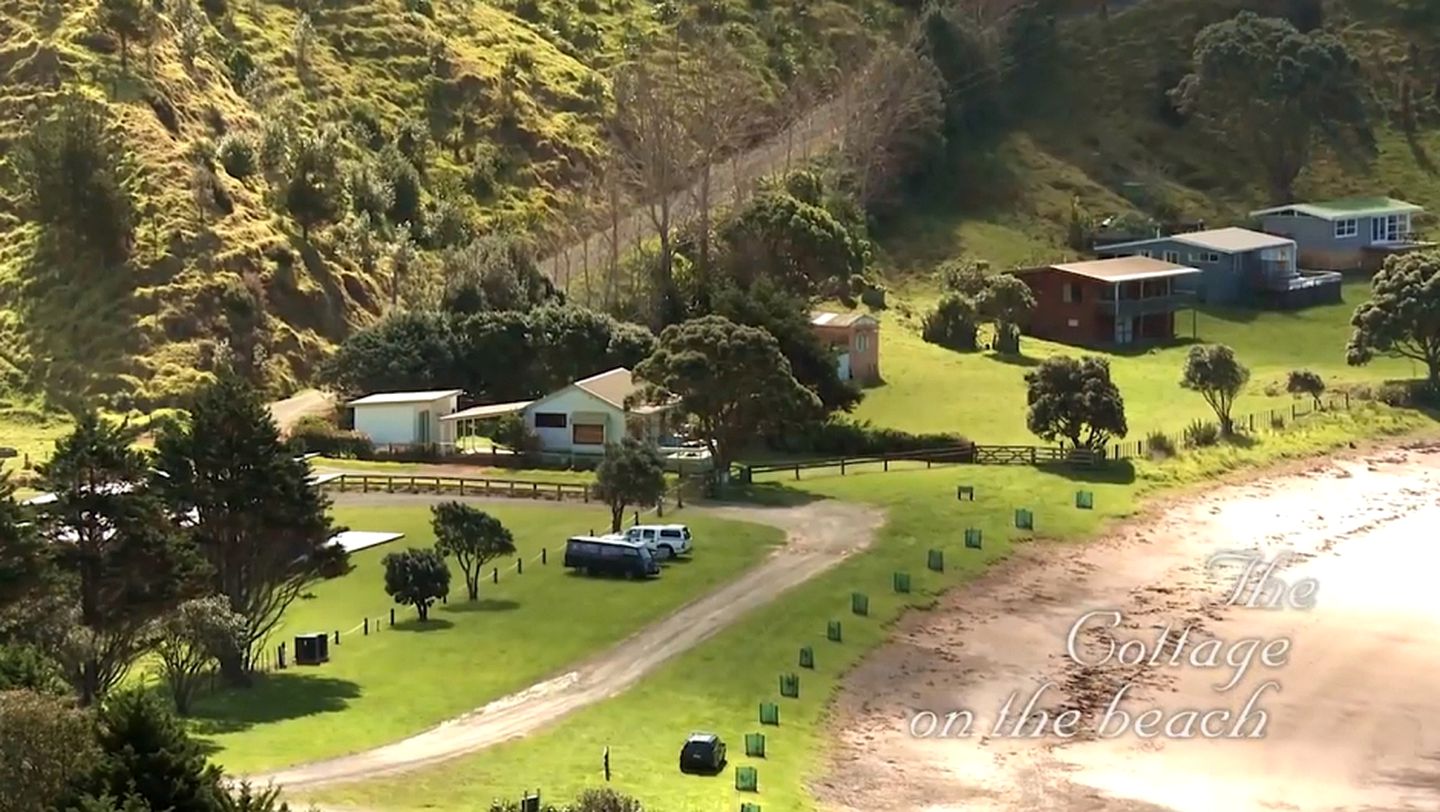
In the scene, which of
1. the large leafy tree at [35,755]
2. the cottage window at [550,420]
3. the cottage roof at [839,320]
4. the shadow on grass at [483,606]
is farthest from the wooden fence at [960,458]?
the large leafy tree at [35,755]

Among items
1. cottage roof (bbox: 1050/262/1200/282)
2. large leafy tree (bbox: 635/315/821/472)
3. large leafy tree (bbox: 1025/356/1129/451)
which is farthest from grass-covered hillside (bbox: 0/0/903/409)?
large leafy tree (bbox: 1025/356/1129/451)

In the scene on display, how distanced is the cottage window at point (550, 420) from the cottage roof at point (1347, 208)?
232 feet

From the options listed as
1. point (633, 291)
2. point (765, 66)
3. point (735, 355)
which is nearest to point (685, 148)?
point (633, 291)

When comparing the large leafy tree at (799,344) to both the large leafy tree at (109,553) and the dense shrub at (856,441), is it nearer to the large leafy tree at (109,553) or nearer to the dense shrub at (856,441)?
the dense shrub at (856,441)

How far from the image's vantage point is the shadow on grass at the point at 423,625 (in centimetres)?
6019

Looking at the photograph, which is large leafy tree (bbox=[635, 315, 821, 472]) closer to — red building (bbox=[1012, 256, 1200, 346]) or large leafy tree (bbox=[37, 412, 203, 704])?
large leafy tree (bbox=[37, 412, 203, 704])

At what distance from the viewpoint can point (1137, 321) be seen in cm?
11919

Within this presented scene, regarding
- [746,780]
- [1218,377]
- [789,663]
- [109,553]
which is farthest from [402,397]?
[746,780]

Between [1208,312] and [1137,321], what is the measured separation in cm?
919

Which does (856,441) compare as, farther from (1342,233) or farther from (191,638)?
(1342,233)

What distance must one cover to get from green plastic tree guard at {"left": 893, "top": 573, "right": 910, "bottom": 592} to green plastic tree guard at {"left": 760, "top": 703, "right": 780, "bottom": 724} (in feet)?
46.5

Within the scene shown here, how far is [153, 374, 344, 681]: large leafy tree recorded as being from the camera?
56.8m

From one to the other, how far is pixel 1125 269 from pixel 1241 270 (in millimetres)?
13265

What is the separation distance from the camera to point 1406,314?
3984 inches
